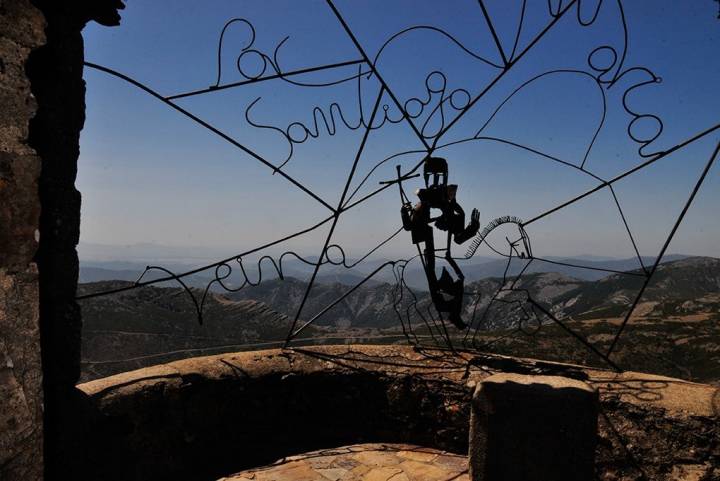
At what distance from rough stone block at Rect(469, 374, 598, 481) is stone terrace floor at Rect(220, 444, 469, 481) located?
63 cm

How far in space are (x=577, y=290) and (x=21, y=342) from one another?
53.2m

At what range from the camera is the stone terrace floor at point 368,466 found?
3.86 m

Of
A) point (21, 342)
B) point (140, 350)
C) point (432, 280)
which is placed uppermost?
point (432, 280)

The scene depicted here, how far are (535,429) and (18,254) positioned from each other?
3282 millimetres

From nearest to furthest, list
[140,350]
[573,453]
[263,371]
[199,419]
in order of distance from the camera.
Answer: [573,453] → [199,419] → [263,371] → [140,350]

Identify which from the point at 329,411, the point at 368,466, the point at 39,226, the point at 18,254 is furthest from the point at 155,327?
the point at 18,254

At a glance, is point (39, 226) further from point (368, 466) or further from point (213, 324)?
point (213, 324)

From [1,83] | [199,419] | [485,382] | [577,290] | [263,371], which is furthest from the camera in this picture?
[577,290]

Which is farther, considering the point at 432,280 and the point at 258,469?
the point at 432,280

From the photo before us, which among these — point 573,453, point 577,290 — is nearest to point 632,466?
point 573,453

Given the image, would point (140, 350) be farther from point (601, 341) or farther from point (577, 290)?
point (577, 290)

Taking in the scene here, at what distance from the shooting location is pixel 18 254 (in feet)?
7.49

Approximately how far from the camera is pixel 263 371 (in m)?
4.39

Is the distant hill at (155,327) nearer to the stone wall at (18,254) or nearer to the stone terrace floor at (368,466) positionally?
the stone terrace floor at (368,466)
